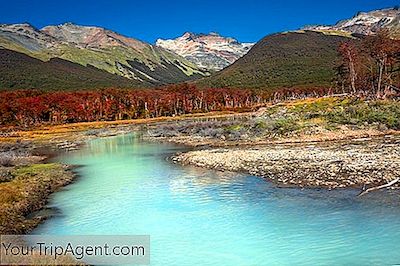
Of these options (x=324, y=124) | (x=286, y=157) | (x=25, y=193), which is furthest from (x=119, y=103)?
(x=25, y=193)

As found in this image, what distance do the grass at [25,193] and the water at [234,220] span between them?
108 centimetres

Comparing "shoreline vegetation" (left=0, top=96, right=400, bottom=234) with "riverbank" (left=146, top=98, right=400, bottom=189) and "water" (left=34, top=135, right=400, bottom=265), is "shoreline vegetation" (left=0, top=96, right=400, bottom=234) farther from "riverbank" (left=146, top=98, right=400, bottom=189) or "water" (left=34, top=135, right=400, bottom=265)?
"water" (left=34, top=135, right=400, bottom=265)

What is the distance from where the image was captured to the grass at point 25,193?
23.1 meters

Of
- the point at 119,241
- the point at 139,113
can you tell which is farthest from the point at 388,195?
the point at 139,113

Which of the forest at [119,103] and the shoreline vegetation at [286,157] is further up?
the forest at [119,103]

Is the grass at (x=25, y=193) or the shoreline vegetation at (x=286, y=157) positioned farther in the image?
the shoreline vegetation at (x=286, y=157)

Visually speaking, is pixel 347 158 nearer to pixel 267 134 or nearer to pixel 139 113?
pixel 267 134

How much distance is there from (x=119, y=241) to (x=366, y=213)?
12546mm

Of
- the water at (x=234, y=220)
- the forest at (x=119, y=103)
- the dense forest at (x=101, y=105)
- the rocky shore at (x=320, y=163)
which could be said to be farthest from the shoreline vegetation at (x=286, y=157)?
the dense forest at (x=101, y=105)

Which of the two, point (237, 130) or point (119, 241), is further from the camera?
point (237, 130)

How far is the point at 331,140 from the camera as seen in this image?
55.1m

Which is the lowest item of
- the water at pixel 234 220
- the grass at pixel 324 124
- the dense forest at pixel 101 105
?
the water at pixel 234 220

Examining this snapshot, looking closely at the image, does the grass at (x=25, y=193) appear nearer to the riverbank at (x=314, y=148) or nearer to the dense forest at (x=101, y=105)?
the riverbank at (x=314, y=148)

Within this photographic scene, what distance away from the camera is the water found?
58.6 feet
